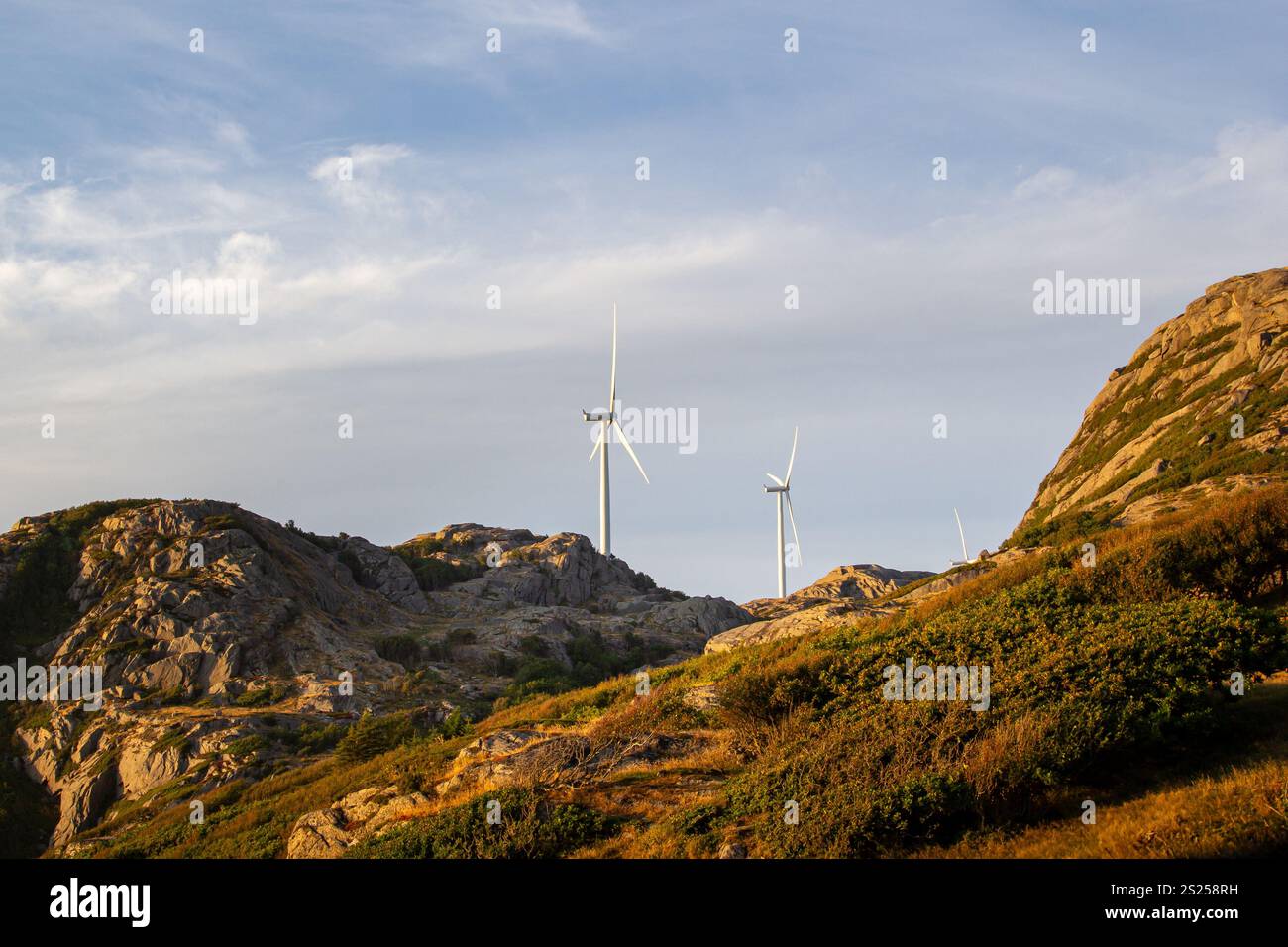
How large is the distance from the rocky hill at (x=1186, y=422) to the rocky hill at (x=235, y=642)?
34.4 meters

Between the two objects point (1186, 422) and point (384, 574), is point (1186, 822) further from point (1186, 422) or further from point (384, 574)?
point (384, 574)

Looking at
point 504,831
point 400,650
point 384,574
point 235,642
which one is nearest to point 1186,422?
point 400,650

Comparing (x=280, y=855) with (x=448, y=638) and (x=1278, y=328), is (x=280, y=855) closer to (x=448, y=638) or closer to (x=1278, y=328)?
(x=448, y=638)

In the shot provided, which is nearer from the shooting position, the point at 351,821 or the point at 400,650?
the point at 351,821

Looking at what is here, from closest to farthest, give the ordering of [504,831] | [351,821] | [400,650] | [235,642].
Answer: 1. [504,831]
2. [351,821]
3. [235,642]
4. [400,650]

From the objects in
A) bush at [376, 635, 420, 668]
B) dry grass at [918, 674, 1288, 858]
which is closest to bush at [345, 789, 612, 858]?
dry grass at [918, 674, 1288, 858]

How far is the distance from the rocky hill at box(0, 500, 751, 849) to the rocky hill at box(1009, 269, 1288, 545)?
113 ft

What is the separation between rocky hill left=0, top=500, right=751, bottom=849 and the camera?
54.2 m

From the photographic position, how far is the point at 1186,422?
70.4 meters

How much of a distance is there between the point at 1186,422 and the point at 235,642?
2565 inches

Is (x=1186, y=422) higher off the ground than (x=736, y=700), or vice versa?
(x=1186, y=422)

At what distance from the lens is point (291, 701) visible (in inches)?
2424

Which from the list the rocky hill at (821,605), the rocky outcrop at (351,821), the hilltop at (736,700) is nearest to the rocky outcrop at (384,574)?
the hilltop at (736,700)
